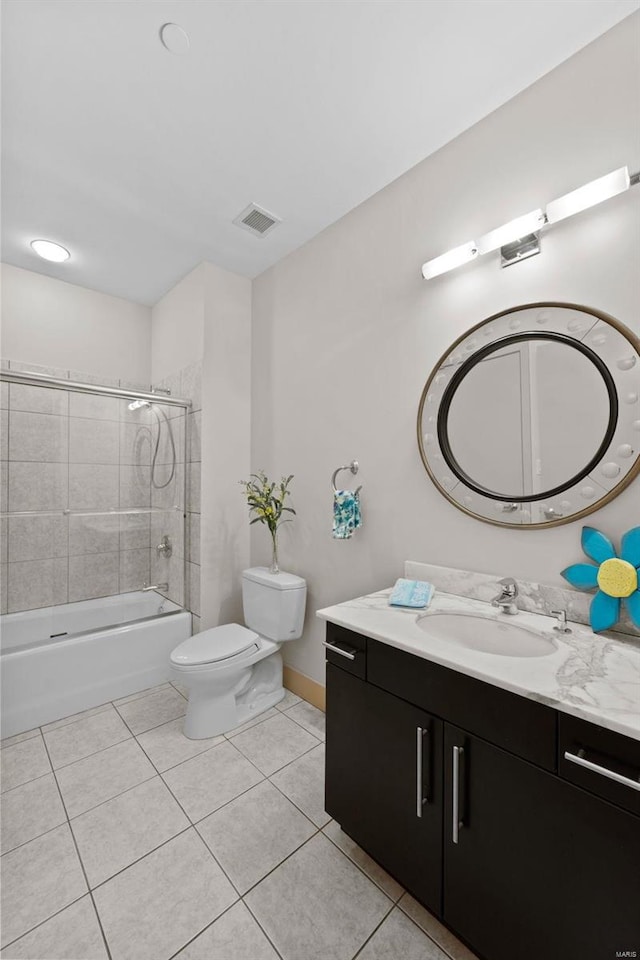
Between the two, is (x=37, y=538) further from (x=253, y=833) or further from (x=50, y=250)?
(x=253, y=833)

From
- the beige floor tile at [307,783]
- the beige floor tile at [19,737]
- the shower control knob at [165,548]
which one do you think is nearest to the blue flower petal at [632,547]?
the beige floor tile at [307,783]

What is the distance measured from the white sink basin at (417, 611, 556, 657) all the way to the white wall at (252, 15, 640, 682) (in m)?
0.21

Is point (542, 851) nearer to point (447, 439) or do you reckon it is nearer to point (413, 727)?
point (413, 727)

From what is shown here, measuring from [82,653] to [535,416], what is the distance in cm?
250

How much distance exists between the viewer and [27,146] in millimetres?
1711

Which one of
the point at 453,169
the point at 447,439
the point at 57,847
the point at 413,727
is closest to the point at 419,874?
the point at 413,727

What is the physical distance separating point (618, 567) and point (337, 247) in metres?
1.93

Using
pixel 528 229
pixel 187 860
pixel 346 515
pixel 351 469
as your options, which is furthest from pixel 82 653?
pixel 528 229

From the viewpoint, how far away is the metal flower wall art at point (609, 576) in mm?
1125

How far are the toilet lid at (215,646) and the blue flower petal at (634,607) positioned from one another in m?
1.63

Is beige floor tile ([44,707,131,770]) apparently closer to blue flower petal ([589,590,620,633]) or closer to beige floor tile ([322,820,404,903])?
beige floor tile ([322,820,404,903])

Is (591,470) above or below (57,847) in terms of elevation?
above

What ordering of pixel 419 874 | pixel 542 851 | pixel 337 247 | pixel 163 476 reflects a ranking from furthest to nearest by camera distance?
pixel 163 476
pixel 337 247
pixel 419 874
pixel 542 851

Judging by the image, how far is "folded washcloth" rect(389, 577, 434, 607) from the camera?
1442 mm
